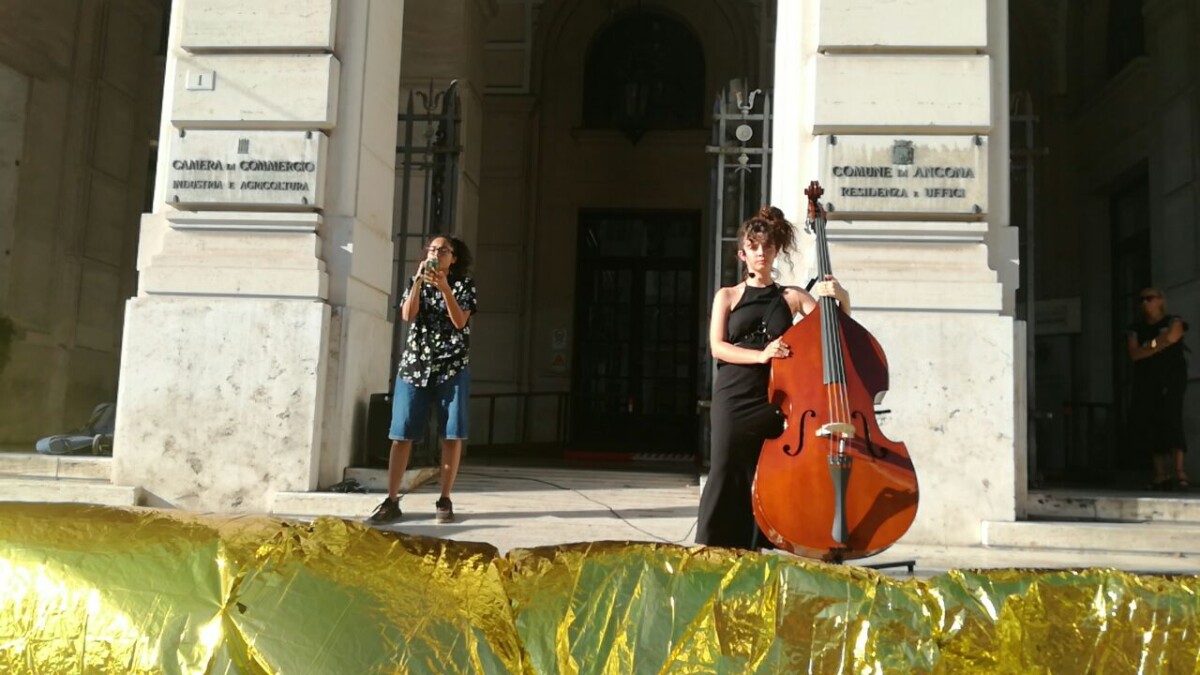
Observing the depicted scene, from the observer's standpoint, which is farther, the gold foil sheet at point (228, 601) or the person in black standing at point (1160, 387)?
the person in black standing at point (1160, 387)

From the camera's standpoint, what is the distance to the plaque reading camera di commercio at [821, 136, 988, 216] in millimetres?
5836

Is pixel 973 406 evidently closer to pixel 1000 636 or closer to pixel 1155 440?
pixel 1155 440

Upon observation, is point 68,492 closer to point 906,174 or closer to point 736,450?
point 736,450

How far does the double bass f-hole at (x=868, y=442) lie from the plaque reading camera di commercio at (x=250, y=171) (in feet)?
13.8

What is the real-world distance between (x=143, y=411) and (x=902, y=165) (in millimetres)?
5021

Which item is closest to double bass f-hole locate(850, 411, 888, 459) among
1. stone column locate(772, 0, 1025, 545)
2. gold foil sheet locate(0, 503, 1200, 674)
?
gold foil sheet locate(0, 503, 1200, 674)

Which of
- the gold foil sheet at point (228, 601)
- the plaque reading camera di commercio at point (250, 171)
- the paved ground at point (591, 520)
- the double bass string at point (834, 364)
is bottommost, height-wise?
the paved ground at point (591, 520)

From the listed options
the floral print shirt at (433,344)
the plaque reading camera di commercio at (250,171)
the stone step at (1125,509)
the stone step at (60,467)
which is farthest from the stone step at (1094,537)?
the stone step at (60,467)

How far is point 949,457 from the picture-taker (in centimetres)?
552

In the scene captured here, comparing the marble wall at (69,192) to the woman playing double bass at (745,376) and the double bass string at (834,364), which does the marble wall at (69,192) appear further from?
the double bass string at (834,364)

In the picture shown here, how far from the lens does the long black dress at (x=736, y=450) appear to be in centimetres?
364

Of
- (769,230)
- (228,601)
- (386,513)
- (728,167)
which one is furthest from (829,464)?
(728,167)

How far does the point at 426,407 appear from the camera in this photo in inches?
217

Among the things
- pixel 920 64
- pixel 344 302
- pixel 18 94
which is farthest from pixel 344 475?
pixel 18 94
